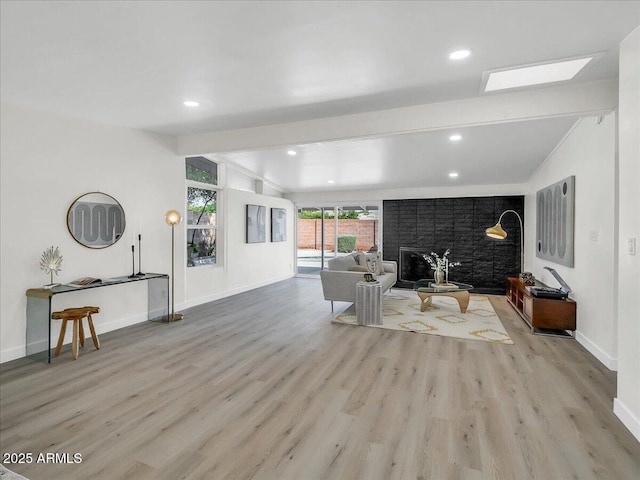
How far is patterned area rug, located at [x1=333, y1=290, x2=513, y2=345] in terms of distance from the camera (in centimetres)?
431

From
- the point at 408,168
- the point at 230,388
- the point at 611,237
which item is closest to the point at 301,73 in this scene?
the point at 230,388

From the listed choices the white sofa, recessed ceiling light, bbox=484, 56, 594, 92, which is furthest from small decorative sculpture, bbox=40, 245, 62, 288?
recessed ceiling light, bbox=484, 56, 594, 92

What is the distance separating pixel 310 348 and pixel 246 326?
122 cm

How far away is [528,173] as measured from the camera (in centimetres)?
652

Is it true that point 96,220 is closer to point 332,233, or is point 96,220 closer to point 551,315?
point 551,315

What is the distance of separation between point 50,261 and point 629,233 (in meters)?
5.01

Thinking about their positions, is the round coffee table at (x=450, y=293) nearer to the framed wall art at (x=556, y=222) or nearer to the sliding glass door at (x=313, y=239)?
the framed wall art at (x=556, y=222)

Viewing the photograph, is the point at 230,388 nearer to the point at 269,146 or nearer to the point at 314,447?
Result: the point at 314,447

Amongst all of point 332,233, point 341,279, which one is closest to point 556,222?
point 341,279

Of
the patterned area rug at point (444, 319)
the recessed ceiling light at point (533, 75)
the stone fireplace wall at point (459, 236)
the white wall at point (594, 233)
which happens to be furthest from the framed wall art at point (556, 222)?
A: the recessed ceiling light at point (533, 75)

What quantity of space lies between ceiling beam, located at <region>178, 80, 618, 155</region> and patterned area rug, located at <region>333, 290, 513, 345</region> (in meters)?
2.46

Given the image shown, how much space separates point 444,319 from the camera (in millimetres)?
4980

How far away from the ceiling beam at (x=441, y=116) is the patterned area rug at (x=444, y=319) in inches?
96.7

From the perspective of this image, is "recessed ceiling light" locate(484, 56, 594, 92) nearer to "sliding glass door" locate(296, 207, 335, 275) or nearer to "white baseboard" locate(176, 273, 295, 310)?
"white baseboard" locate(176, 273, 295, 310)
